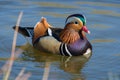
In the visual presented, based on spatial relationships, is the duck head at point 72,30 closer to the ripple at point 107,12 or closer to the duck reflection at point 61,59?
the duck reflection at point 61,59

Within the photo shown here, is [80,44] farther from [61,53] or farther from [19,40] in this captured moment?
[19,40]

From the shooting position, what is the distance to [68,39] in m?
9.98

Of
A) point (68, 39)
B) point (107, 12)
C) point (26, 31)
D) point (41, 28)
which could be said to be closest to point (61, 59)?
point (68, 39)

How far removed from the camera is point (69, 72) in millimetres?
8891

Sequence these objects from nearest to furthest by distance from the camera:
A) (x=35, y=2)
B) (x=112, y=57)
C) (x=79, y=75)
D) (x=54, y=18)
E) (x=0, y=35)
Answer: (x=79, y=75)
(x=112, y=57)
(x=0, y=35)
(x=54, y=18)
(x=35, y=2)

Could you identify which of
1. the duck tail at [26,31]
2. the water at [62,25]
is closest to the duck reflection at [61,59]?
the water at [62,25]

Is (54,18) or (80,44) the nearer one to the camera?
(80,44)

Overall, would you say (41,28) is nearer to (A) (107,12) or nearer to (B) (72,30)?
(B) (72,30)

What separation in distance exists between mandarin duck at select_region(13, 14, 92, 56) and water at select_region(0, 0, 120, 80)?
134 millimetres

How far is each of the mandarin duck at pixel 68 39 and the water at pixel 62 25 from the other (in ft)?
0.44

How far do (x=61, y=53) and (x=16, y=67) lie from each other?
1.32 metres

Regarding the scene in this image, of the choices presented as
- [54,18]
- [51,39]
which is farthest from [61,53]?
[54,18]

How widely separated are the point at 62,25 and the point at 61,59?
1650mm

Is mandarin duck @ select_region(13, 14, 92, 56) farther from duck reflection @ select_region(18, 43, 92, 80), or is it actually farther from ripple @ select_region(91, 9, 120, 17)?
ripple @ select_region(91, 9, 120, 17)
